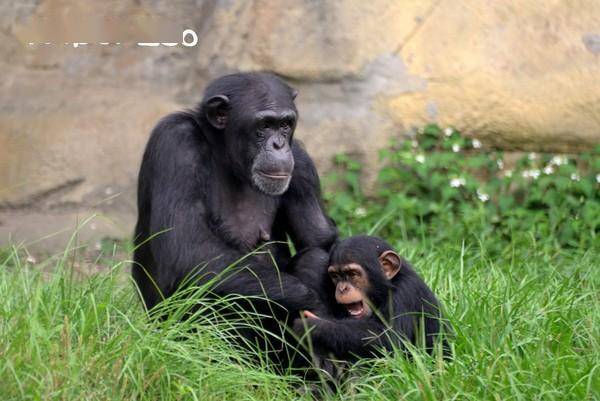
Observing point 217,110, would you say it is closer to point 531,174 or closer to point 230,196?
point 230,196

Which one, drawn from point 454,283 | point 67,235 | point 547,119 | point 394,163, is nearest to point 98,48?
point 67,235

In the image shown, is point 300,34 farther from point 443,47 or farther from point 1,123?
point 1,123

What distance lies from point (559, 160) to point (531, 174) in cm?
21

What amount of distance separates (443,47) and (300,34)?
1.00 metres

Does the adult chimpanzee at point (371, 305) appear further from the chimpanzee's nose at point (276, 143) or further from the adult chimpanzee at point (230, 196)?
the chimpanzee's nose at point (276, 143)

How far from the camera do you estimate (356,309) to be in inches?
204

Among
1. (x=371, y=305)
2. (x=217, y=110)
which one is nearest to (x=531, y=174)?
(x=217, y=110)

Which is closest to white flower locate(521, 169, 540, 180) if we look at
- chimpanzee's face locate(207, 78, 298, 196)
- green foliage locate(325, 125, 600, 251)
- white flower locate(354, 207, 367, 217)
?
green foliage locate(325, 125, 600, 251)

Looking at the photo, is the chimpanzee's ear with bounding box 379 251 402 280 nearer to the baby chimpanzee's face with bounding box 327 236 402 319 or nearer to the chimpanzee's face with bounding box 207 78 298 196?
the baby chimpanzee's face with bounding box 327 236 402 319

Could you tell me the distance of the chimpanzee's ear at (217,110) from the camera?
5.53 meters

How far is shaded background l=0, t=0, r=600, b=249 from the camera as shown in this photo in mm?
8102

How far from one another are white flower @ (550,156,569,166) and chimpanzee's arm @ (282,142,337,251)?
273 cm

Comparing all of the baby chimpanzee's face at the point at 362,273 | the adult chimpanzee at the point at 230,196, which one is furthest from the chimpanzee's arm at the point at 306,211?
the baby chimpanzee's face at the point at 362,273

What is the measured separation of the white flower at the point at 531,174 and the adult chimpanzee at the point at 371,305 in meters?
2.98
